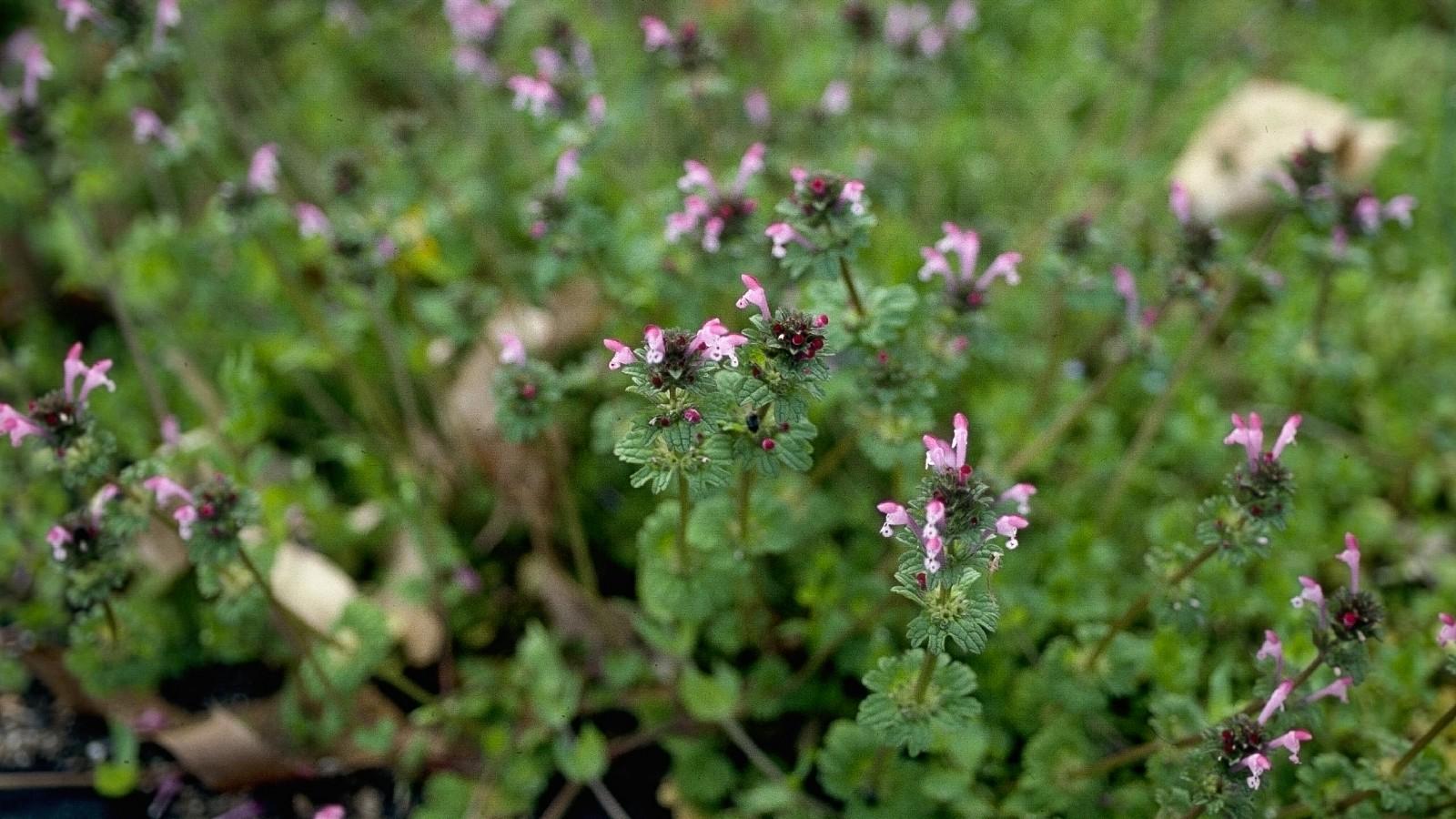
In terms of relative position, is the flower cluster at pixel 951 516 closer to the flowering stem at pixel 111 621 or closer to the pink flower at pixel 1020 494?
the pink flower at pixel 1020 494

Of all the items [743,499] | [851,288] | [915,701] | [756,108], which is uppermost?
[756,108]

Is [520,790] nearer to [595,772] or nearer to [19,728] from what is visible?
[595,772]

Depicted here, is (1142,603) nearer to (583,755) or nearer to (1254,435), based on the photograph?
(1254,435)

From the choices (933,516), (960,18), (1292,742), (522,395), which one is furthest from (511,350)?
(960,18)

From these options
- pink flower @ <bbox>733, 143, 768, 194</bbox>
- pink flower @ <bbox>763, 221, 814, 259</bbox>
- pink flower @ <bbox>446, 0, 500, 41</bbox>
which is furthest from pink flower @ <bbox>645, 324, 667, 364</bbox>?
pink flower @ <bbox>446, 0, 500, 41</bbox>

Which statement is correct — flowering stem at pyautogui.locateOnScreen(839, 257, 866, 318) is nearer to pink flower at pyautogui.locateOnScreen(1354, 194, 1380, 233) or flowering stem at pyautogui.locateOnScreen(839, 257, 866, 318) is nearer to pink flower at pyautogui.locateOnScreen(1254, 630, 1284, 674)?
pink flower at pyautogui.locateOnScreen(1254, 630, 1284, 674)

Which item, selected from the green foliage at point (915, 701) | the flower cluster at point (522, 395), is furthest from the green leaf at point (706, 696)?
the flower cluster at point (522, 395)
